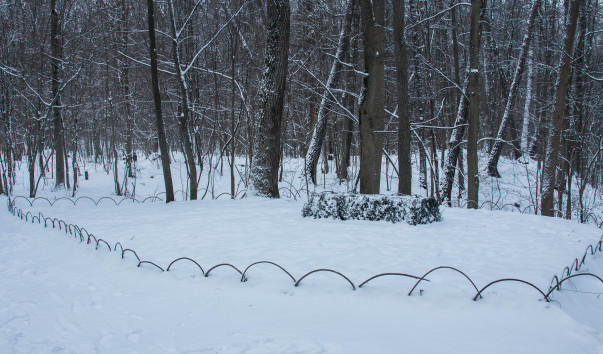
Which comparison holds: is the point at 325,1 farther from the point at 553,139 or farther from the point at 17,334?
the point at 17,334

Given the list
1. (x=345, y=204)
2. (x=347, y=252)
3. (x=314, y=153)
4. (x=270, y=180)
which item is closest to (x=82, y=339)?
(x=347, y=252)

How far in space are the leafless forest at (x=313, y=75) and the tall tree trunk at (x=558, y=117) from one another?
0.03m

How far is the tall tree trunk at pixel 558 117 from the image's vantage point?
316 inches

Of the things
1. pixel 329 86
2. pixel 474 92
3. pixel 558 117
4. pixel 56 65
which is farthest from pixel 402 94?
pixel 56 65

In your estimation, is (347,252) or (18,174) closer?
(347,252)

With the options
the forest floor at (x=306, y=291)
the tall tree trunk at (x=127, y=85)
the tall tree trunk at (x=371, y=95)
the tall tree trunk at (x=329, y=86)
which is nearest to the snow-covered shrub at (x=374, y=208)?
the forest floor at (x=306, y=291)

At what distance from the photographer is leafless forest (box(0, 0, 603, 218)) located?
26.8 feet

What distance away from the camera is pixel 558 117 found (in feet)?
26.6

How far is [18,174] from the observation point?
2028 centimetres

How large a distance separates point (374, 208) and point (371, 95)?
A: 8.11 feet

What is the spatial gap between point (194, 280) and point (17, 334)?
1443mm

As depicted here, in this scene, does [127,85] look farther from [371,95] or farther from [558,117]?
[558,117]

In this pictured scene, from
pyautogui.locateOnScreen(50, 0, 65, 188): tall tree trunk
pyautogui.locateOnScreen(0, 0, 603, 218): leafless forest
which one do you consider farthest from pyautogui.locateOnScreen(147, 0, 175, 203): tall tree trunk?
pyautogui.locateOnScreen(50, 0, 65, 188): tall tree trunk

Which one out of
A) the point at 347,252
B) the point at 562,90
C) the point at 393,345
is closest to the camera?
the point at 393,345
